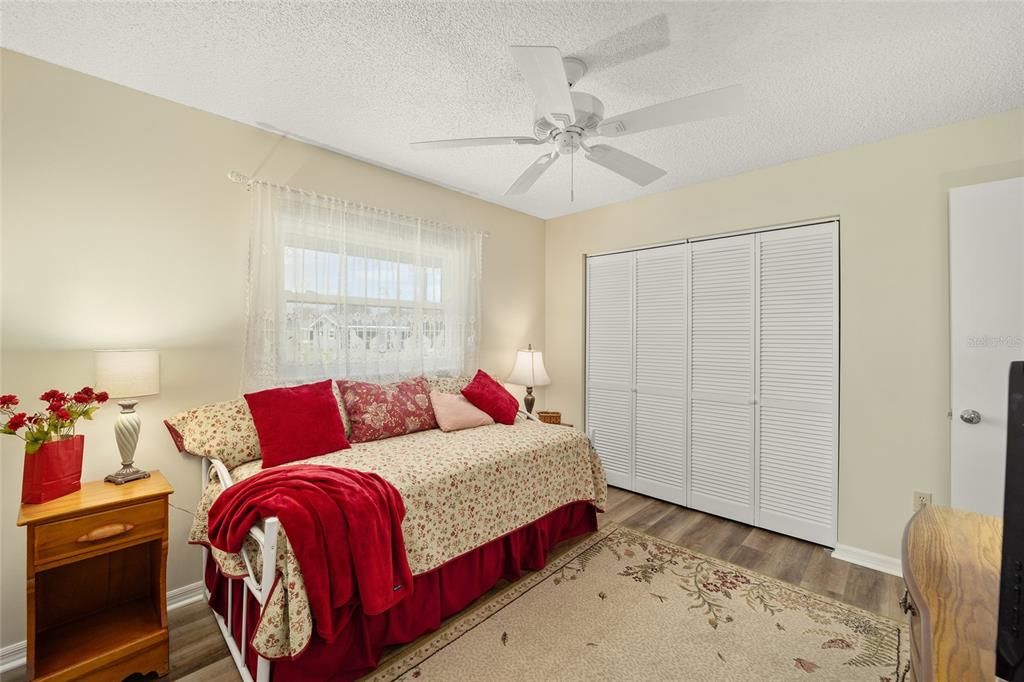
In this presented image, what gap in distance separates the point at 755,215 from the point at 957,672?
300 cm

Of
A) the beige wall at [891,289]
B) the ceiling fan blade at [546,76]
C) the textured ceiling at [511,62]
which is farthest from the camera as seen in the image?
the beige wall at [891,289]

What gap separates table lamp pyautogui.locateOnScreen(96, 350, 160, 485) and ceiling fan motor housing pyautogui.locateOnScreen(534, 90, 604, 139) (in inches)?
80.5

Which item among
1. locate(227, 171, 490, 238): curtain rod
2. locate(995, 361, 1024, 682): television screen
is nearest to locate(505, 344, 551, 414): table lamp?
locate(227, 171, 490, 238): curtain rod

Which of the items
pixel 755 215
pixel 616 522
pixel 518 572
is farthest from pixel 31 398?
pixel 755 215

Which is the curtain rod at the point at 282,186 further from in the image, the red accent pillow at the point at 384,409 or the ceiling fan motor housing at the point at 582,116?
the ceiling fan motor housing at the point at 582,116

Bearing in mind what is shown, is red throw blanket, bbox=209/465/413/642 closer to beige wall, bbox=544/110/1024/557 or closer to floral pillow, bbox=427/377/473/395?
Result: floral pillow, bbox=427/377/473/395

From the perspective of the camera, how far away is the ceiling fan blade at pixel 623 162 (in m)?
2.04

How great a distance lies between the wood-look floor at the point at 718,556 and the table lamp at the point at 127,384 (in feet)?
2.59

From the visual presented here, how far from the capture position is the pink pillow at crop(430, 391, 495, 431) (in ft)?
9.73

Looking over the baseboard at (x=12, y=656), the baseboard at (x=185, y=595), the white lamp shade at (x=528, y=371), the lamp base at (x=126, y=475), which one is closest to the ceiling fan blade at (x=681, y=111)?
the white lamp shade at (x=528, y=371)

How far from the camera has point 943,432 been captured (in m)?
2.48

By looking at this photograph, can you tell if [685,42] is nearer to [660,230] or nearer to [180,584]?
[660,230]

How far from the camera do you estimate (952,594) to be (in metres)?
0.94

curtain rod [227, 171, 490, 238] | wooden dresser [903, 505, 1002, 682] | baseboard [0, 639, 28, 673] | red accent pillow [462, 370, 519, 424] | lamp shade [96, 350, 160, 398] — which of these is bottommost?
baseboard [0, 639, 28, 673]
